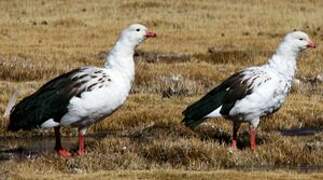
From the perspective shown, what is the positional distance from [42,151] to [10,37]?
2159cm

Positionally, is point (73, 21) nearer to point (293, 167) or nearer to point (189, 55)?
point (189, 55)

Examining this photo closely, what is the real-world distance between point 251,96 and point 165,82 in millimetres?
8730

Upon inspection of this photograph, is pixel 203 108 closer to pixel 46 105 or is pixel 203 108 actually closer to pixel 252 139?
pixel 252 139

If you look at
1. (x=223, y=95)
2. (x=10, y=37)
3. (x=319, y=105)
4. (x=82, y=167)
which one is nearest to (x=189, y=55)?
(x=10, y=37)

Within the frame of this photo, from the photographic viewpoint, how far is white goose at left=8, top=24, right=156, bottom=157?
52.1ft

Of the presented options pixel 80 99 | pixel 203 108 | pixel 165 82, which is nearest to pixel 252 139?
pixel 203 108

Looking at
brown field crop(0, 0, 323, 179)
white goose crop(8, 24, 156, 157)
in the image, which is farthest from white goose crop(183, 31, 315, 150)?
white goose crop(8, 24, 156, 157)

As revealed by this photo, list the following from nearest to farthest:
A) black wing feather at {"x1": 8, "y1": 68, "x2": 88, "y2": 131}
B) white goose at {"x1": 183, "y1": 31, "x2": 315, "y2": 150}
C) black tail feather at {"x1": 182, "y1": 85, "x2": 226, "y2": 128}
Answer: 1. black wing feather at {"x1": 8, "y1": 68, "x2": 88, "y2": 131}
2. white goose at {"x1": 183, "y1": 31, "x2": 315, "y2": 150}
3. black tail feather at {"x1": 182, "y1": 85, "x2": 226, "y2": 128}

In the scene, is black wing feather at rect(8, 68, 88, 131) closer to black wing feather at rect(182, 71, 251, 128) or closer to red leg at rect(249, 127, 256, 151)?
black wing feather at rect(182, 71, 251, 128)

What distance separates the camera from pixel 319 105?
22156 millimetres

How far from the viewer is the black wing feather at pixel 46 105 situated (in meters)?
16.0

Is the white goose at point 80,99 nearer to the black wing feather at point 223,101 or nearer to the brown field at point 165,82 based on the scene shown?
the brown field at point 165,82

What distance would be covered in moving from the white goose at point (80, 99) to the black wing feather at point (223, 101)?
1.55 meters

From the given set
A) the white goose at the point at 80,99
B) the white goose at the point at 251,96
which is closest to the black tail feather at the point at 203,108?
the white goose at the point at 251,96
